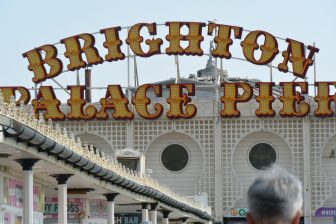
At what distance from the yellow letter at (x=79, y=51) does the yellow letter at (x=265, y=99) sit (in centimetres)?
1311

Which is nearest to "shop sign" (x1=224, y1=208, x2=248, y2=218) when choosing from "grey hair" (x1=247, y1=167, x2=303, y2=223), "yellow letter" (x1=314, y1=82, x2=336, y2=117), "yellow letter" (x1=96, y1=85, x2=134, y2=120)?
"yellow letter" (x1=314, y1=82, x2=336, y2=117)

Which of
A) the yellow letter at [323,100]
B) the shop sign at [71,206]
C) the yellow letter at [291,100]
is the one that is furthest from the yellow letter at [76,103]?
the shop sign at [71,206]

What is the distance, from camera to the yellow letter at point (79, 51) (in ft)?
292

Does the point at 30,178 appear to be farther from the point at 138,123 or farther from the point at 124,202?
the point at 138,123

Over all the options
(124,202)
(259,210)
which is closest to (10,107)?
(259,210)

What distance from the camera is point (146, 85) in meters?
86.8

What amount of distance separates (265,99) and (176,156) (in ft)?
29.5

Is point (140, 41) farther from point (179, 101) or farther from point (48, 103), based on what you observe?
point (48, 103)

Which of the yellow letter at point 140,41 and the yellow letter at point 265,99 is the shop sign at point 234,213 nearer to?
the yellow letter at point 265,99

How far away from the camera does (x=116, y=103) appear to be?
3430 inches

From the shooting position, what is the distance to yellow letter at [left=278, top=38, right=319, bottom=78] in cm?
8812

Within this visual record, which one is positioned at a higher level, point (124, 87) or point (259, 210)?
point (124, 87)

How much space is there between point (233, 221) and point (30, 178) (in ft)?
192

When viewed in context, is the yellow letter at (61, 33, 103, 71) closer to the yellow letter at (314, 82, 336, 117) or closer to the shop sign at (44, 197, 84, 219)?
the yellow letter at (314, 82, 336, 117)
